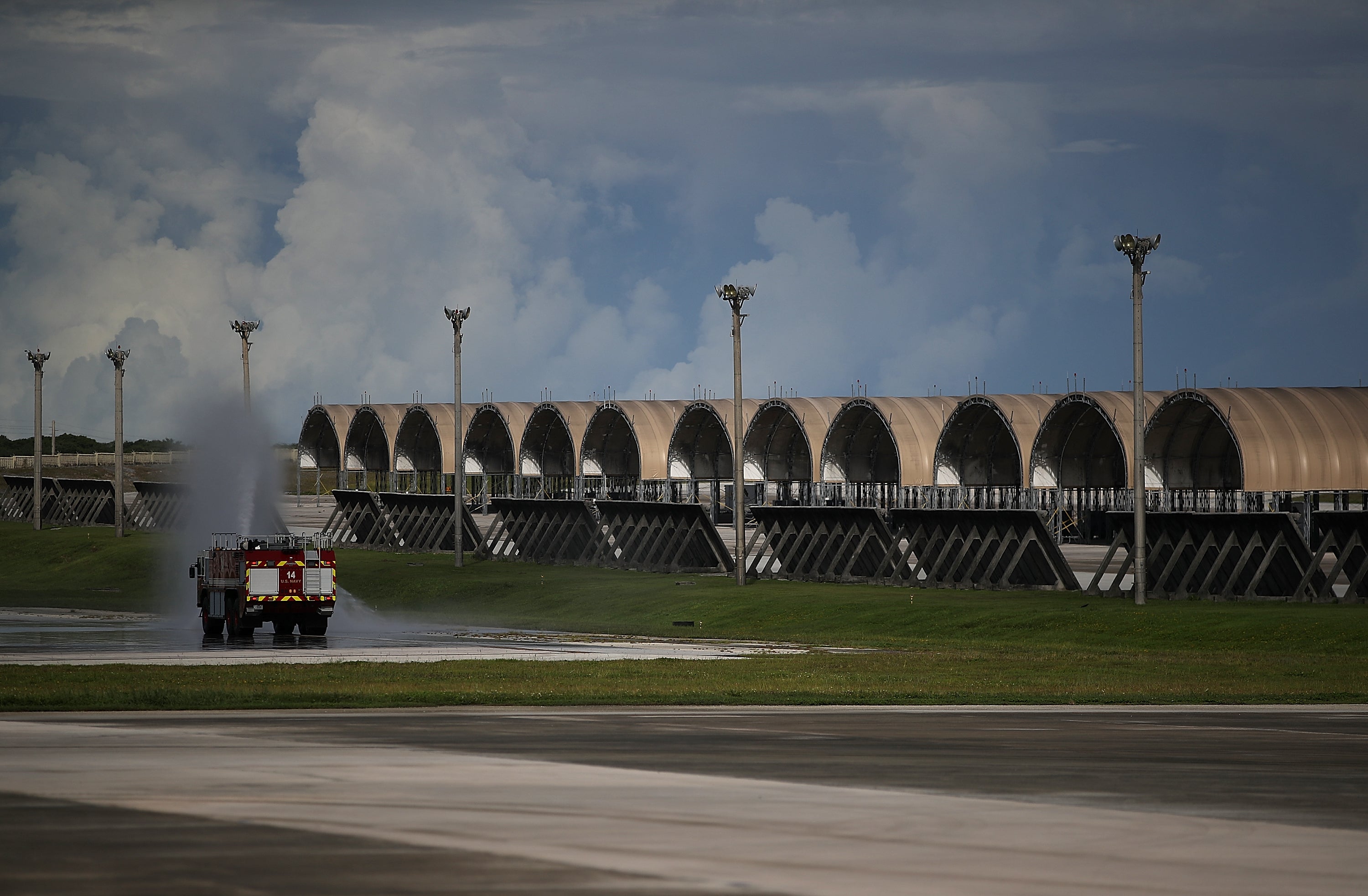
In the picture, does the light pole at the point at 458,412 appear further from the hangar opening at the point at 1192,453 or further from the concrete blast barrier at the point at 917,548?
the hangar opening at the point at 1192,453

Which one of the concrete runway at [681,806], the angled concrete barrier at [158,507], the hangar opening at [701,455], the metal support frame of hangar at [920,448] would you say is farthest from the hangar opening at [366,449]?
the concrete runway at [681,806]

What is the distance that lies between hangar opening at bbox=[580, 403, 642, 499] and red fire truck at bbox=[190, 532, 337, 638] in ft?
127

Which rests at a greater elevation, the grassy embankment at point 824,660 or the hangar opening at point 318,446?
the hangar opening at point 318,446

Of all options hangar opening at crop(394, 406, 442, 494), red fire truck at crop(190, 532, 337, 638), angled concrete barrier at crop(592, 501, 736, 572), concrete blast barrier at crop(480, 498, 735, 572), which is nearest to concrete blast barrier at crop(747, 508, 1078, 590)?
angled concrete barrier at crop(592, 501, 736, 572)

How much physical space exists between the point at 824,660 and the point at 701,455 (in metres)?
45.6

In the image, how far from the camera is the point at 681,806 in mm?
13289

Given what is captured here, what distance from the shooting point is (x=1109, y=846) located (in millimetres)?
11742

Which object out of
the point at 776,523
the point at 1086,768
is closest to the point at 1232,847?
the point at 1086,768

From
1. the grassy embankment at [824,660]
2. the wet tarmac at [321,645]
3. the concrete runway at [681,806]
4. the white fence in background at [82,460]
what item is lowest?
the wet tarmac at [321,645]

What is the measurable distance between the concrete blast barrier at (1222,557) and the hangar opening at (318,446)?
67916mm

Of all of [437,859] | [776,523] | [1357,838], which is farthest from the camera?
[776,523]

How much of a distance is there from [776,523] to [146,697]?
3188 cm

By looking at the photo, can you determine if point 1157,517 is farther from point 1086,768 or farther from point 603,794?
point 603,794

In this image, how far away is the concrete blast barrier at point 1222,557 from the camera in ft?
124
